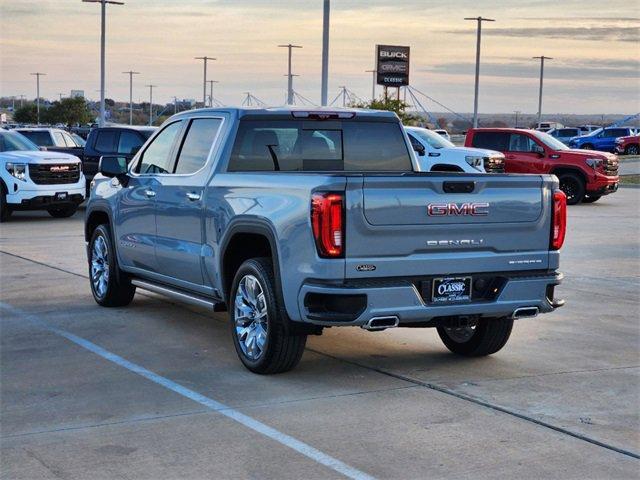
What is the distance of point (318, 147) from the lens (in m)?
9.02

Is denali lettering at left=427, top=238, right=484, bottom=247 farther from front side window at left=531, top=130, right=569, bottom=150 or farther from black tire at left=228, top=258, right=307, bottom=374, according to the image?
front side window at left=531, top=130, right=569, bottom=150

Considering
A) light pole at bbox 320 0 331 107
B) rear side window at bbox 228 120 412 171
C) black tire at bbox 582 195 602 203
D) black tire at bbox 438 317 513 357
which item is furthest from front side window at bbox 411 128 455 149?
black tire at bbox 438 317 513 357

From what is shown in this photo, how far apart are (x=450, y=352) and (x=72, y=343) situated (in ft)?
10.3

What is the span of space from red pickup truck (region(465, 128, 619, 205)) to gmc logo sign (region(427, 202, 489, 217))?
20153 millimetres

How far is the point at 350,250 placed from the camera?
714 centimetres

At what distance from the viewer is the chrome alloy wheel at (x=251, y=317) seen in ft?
25.7

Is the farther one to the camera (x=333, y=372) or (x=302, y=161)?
(x=302, y=161)

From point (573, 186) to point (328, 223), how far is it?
21730 mm

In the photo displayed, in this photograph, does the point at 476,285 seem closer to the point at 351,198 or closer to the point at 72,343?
the point at 351,198

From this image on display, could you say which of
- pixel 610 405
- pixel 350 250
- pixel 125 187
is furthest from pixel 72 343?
pixel 610 405

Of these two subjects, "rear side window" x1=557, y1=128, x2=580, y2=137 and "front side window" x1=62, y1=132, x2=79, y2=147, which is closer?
"front side window" x1=62, y1=132, x2=79, y2=147

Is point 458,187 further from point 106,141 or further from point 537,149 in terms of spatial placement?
point 537,149

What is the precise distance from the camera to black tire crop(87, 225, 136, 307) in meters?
10.7

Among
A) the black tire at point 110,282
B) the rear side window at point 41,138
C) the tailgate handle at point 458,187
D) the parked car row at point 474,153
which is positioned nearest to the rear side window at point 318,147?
the tailgate handle at point 458,187
